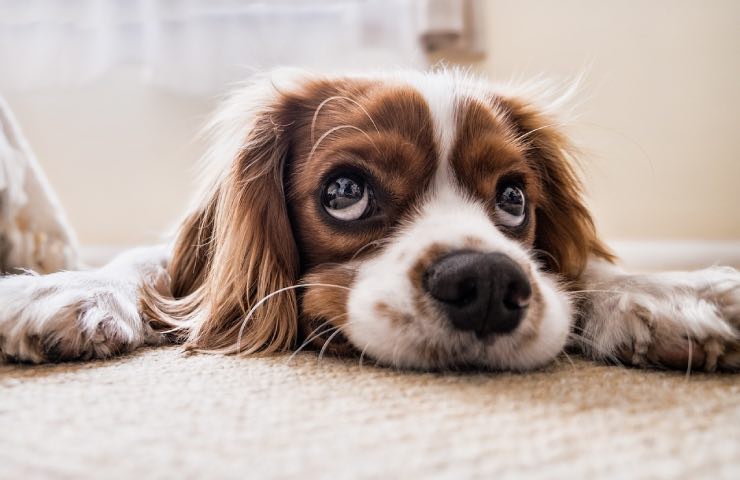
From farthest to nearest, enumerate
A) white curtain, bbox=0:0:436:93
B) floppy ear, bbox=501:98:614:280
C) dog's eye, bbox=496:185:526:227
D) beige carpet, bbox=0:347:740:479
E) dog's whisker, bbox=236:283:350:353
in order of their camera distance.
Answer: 1. white curtain, bbox=0:0:436:93
2. floppy ear, bbox=501:98:614:280
3. dog's eye, bbox=496:185:526:227
4. dog's whisker, bbox=236:283:350:353
5. beige carpet, bbox=0:347:740:479

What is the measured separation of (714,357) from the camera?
97 centimetres

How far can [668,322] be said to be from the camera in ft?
3.39

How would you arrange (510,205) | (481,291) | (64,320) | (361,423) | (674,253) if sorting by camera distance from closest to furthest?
(361,423)
(481,291)
(64,320)
(510,205)
(674,253)

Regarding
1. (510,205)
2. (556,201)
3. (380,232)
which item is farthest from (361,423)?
(556,201)

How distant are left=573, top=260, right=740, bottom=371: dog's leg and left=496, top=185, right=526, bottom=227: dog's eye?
22 centimetres

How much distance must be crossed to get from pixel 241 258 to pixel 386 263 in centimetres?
33

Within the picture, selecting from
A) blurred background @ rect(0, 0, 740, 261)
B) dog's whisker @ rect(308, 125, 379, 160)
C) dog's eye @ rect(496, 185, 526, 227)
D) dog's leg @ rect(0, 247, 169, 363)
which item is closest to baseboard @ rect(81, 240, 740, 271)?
blurred background @ rect(0, 0, 740, 261)

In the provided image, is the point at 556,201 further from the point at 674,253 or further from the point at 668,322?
the point at 674,253

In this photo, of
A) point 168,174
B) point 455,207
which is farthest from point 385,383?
point 168,174

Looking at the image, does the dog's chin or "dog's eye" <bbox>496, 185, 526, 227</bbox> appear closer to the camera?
the dog's chin

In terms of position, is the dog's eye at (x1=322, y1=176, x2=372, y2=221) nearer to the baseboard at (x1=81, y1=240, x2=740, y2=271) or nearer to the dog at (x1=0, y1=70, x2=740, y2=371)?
the dog at (x1=0, y1=70, x2=740, y2=371)

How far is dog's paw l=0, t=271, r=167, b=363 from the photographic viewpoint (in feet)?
3.35

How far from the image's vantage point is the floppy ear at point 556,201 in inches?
60.2

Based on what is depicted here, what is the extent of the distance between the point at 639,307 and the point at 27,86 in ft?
10.2
